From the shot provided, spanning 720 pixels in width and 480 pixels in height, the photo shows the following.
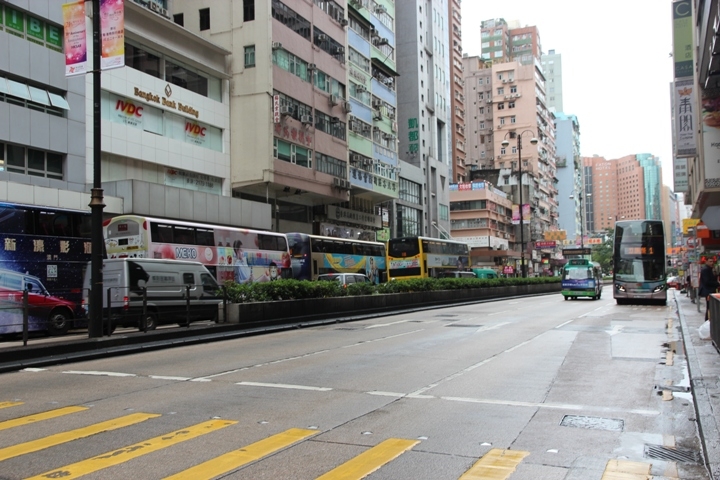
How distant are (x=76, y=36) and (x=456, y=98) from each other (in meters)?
89.7

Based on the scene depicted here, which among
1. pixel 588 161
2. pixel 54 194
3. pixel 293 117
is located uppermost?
pixel 588 161

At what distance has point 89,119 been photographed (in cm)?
3023

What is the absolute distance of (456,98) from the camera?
99.3 meters

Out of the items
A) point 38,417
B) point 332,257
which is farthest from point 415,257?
point 38,417

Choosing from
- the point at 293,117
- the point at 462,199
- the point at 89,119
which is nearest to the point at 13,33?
the point at 89,119

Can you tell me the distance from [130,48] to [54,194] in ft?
33.9

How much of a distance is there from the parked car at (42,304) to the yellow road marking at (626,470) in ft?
41.9

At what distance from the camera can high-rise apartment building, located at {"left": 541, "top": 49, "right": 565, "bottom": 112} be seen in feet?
590

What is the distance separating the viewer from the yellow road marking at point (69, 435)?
6047mm

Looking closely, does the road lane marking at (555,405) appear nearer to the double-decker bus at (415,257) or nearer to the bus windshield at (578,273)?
the bus windshield at (578,273)

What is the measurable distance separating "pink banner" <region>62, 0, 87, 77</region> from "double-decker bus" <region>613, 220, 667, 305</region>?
26.4 m

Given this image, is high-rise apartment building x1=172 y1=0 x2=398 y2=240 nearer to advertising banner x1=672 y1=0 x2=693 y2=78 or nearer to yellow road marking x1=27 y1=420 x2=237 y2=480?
advertising banner x1=672 y1=0 x2=693 y2=78

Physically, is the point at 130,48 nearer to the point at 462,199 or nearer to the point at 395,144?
the point at 395,144

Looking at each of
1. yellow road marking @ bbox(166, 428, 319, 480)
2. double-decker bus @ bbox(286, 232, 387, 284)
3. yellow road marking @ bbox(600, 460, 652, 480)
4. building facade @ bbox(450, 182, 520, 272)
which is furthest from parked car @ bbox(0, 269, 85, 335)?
building facade @ bbox(450, 182, 520, 272)
